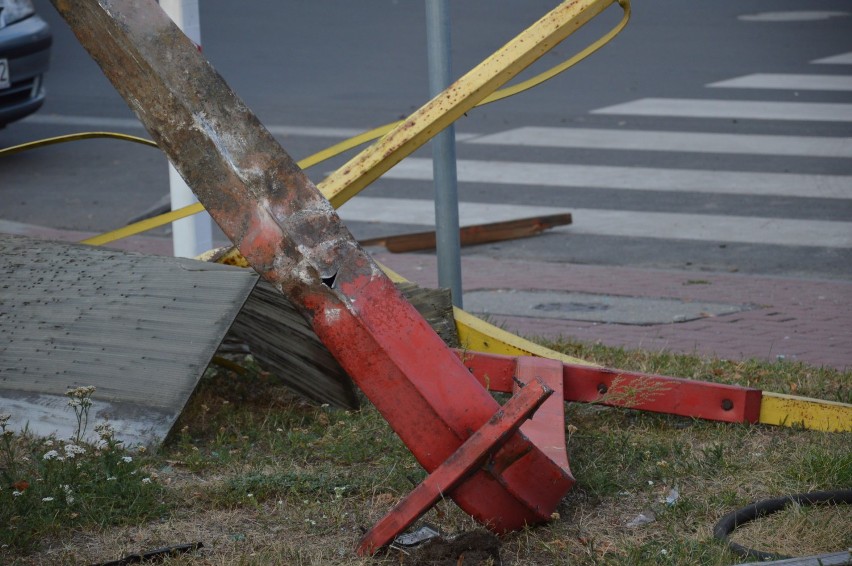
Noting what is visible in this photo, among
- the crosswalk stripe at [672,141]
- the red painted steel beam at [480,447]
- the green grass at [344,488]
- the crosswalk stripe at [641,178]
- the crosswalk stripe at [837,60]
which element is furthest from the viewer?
the crosswalk stripe at [837,60]

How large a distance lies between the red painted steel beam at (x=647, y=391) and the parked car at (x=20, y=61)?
7.24 meters

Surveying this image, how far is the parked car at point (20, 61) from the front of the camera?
33.7ft

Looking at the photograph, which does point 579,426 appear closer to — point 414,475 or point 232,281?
point 414,475

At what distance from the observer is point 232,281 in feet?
14.6

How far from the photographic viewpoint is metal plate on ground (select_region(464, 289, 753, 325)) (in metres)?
6.26

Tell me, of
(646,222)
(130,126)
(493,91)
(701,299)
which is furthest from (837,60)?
(493,91)

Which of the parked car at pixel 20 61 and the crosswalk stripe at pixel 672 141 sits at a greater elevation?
the parked car at pixel 20 61

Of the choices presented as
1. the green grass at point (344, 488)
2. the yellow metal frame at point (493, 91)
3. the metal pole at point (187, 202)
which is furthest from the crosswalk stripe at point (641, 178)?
the green grass at point (344, 488)

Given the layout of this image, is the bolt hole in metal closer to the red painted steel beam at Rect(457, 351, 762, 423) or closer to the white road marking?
the red painted steel beam at Rect(457, 351, 762, 423)

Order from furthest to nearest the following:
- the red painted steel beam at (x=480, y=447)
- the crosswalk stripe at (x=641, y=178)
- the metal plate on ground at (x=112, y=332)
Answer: the crosswalk stripe at (x=641, y=178) → the metal plate on ground at (x=112, y=332) → the red painted steel beam at (x=480, y=447)

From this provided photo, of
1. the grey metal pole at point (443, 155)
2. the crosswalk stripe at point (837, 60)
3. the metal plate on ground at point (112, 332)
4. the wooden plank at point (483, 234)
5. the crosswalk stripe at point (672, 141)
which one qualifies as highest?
the grey metal pole at point (443, 155)

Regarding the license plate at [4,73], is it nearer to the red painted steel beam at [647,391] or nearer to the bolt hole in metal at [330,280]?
the red painted steel beam at [647,391]

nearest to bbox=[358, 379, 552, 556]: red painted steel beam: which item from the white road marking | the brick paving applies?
the brick paving

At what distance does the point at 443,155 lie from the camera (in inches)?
205
